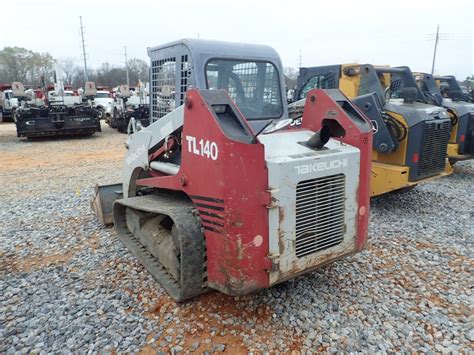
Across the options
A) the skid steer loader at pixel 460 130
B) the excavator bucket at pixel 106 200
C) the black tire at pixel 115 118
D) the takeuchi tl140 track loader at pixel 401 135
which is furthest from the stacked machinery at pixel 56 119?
the skid steer loader at pixel 460 130

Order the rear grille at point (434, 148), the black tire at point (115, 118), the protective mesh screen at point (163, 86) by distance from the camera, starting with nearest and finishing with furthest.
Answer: the protective mesh screen at point (163, 86)
the rear grille at point (434, 148)
the black tire at point (115, 118)

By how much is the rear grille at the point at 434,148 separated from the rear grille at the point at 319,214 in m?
3.19

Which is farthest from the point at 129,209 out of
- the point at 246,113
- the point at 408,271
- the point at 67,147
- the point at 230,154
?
the point at 67,147

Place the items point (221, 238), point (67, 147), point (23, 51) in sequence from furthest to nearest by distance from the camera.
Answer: point (23, 51), point (67, 147), point (221, 238)

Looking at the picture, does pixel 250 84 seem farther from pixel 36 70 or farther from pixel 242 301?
pixel 36 70

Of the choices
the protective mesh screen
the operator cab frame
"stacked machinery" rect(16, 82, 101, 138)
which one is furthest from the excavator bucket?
"stacked machinery" rect(16, 82, 101, 138)

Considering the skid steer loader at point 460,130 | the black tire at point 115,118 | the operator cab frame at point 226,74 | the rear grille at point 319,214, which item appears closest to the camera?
the rear grille at point 319,214

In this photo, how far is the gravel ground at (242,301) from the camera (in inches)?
104

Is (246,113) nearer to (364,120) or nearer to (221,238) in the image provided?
(364,120)

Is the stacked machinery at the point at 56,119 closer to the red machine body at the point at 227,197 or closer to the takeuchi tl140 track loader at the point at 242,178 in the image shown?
→ the takeuchi tl140 track loader at the point at 242,178

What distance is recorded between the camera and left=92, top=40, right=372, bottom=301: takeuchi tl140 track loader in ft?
8.04

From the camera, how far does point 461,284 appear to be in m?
3.42

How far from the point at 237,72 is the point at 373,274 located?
2312 mm

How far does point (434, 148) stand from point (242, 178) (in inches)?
171
